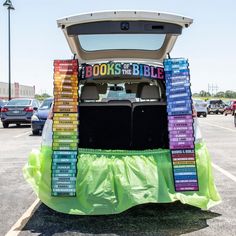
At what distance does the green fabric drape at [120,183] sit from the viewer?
4.70 m

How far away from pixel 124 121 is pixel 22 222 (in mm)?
1942

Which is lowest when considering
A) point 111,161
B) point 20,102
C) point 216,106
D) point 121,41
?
point 216,106

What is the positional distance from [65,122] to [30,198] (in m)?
1.72

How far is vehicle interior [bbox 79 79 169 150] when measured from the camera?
580cm

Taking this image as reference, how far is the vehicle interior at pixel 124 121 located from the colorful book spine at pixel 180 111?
0.63m

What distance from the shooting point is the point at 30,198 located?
6168 mm

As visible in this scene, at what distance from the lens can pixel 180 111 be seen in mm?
5105

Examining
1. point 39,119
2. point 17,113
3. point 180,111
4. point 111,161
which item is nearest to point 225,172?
point 180,111

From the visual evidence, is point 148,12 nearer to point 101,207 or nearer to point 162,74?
point 162,74

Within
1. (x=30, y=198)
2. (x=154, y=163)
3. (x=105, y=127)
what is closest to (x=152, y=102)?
(x=105, y=127)

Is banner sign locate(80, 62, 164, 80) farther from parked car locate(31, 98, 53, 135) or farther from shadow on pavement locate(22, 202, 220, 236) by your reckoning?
parked car locate(31, 98, 53, 135)

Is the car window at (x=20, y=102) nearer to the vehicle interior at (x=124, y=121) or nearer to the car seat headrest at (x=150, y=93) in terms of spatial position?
the vehicle interior at (x=124, y=121)

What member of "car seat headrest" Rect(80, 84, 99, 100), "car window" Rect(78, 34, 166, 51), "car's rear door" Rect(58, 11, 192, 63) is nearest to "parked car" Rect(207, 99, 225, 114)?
"car window" Rect(78, 34, 166, 51)

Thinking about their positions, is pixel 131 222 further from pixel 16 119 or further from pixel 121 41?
pixel 16 119
